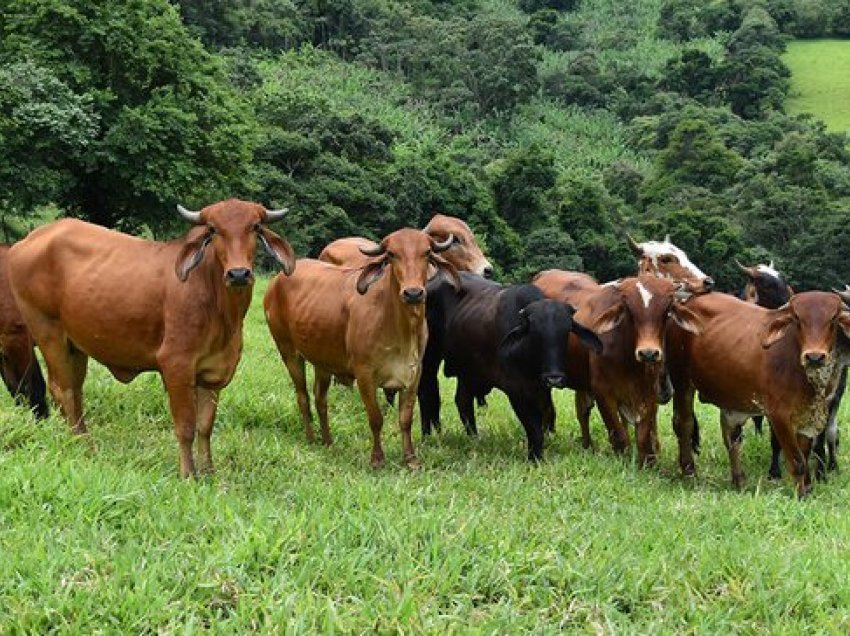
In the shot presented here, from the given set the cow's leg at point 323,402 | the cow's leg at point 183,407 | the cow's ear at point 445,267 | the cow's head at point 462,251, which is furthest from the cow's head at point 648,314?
the cow's leg at point 183,407

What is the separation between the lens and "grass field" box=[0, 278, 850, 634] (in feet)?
11.8

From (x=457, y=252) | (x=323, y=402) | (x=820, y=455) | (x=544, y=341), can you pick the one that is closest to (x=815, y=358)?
(x=544, y=341)

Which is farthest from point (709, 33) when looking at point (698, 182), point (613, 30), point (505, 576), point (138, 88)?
point (505, 576)

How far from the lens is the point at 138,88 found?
2300cm

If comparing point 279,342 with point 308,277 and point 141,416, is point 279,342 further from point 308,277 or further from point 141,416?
point 141,416

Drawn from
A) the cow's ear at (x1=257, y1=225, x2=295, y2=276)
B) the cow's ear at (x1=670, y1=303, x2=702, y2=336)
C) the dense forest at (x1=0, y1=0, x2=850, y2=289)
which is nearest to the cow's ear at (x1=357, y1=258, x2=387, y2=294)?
the cow's ear at (x1=257, y1=225, x2=295, y2=276)

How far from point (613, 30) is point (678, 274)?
87.6m

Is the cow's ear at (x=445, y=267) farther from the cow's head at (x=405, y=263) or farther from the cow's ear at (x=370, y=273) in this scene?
the cow's ear at (x=370, y=273)

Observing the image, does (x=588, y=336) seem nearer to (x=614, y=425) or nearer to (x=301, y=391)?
(x=614, y=425)

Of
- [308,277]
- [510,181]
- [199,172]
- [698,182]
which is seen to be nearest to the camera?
[308,277]

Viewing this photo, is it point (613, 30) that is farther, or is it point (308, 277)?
point (613, 30)

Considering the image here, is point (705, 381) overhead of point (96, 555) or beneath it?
beneath

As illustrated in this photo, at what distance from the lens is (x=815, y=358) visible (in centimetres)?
626

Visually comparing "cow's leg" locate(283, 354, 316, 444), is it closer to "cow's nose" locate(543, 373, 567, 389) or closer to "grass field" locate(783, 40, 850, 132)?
"cow's nose" locate(543, 373, 567, 389)
